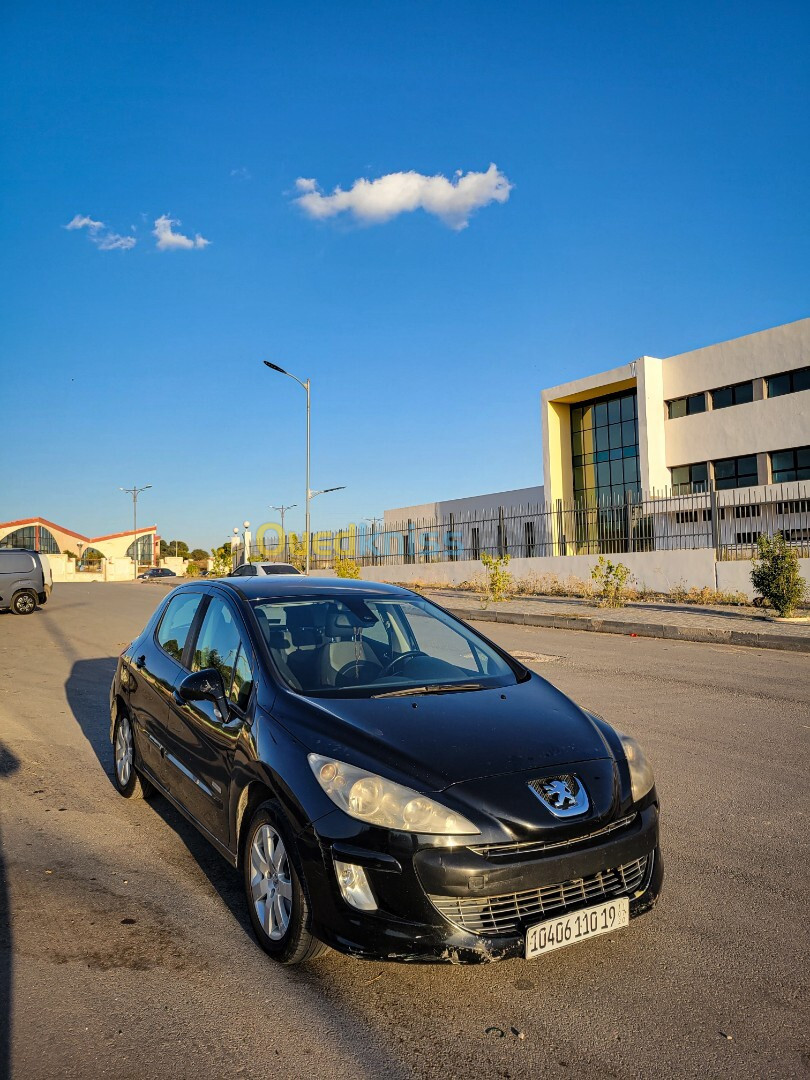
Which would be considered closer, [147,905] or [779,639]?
[147,905]

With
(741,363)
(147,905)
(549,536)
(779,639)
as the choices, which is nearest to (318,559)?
(549,536)

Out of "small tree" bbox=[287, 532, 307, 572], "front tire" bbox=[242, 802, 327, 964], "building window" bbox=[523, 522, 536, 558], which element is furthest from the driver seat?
"small tree" bbox=[287, 532, 307, 572]

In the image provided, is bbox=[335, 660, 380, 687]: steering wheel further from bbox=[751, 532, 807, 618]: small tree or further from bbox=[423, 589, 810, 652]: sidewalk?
bbox=[751, 532, 807, 618]: small tree

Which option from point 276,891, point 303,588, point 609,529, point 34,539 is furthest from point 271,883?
point 34,539

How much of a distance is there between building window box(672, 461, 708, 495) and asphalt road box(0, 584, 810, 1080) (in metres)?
31.2

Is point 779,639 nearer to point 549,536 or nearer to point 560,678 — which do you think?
point 560,678

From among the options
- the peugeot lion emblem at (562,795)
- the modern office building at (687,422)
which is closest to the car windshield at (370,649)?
the peugeot lion emblem at (562,795)

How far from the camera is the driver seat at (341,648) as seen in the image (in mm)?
3814

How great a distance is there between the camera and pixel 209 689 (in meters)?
3.72

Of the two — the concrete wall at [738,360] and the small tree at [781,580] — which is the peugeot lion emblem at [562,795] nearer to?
the small tree at [781,580]

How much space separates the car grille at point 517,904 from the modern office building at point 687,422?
2890 centimetres

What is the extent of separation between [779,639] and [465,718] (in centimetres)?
1089

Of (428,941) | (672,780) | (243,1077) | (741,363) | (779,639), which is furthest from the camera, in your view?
(741,363)

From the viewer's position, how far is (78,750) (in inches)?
262
